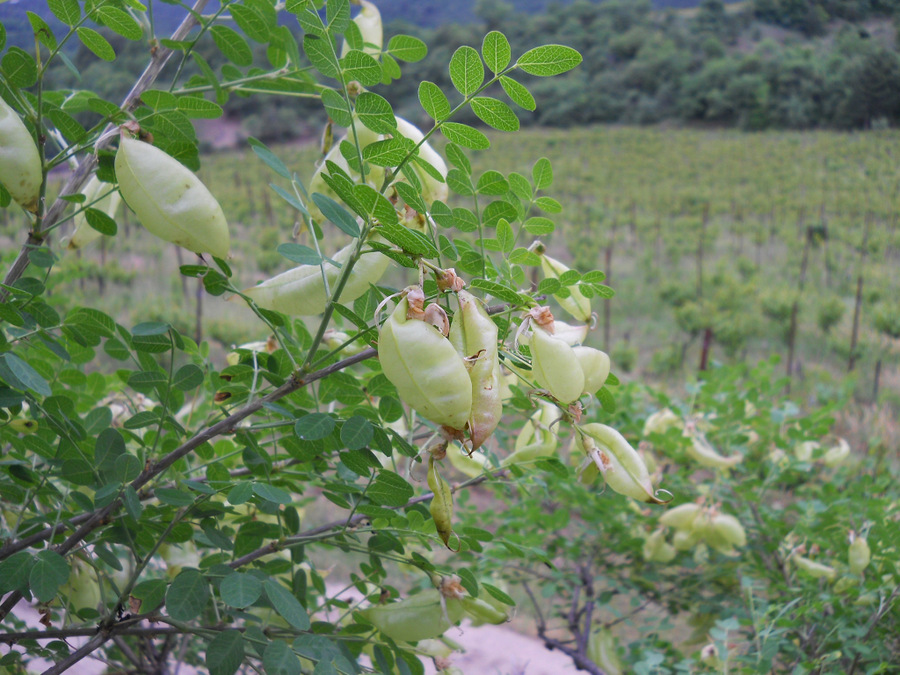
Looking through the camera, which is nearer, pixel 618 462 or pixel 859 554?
pixel 618 462

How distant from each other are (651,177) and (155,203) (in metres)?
7.78

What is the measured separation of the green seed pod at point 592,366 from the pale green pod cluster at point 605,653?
2.32ft

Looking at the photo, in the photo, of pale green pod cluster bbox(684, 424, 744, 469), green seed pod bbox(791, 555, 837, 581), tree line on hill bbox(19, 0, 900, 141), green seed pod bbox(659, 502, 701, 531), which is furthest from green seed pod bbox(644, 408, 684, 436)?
tree line on hill bbox(19, 0, 900, 141)

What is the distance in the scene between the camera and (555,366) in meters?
0.27

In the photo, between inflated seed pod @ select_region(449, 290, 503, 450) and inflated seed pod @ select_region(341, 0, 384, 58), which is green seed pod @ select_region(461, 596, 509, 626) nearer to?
inflated seed pod @ select_region(449, 290, 503, 450)

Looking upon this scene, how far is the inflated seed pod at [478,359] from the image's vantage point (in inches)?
9.4

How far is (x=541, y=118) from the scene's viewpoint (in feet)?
31.9

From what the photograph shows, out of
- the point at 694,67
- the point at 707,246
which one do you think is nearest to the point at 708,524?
the point at 707,246

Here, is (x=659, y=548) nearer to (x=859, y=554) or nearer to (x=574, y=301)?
(x=859, y=554)

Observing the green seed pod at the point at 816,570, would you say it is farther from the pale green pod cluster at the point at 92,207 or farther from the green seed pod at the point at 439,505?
the pale green pod cluster at the point at 92,207

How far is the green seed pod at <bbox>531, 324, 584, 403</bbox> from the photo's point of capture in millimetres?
271


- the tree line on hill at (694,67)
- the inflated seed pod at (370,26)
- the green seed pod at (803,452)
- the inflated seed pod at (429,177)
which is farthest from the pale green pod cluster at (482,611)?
the tree line on hill at (694,67)

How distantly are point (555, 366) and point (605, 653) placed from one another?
2.48 feet

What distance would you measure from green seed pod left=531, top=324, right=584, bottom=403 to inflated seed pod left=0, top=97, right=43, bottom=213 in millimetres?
253
